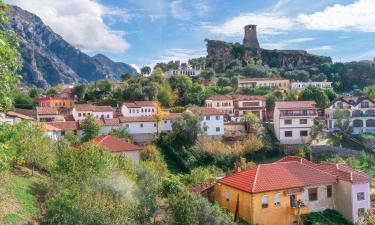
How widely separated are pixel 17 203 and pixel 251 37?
117 m

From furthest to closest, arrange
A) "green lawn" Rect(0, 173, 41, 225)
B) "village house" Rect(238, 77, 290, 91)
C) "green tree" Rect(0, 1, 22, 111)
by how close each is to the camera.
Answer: "village house" Rect(238, 77, 290, 91) < "green lawn" Rect(0, 173, 41, 225) < "green tree" Rect(0, 1, 22, 111)

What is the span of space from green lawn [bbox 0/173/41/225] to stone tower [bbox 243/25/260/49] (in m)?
111

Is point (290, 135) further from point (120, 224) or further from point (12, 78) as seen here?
point (12, 78)

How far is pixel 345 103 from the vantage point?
214 feet

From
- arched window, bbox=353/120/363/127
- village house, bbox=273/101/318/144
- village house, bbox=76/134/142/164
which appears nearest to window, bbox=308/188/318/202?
village house, bbox=76/134/142/164

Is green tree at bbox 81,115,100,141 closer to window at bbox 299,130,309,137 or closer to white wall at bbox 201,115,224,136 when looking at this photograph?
white wall at bbox 201,115,224,136

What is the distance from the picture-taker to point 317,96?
7375 cm

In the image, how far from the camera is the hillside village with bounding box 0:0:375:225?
883 inches

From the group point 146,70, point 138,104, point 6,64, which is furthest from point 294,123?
point 146,70

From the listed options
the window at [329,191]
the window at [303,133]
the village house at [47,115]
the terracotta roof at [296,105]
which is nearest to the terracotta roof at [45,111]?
the village house at [47,115]

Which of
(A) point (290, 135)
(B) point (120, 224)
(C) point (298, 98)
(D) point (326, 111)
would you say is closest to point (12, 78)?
(B) point (120, 224)

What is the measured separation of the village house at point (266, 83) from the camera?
89.4 m

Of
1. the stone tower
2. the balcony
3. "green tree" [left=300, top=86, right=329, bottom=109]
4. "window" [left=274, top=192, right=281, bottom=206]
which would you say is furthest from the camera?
the stone tower

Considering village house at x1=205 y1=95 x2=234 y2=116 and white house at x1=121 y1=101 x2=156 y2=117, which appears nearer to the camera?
white house at x1=121 y1=101 x2=156 y2=117
